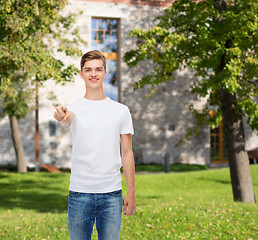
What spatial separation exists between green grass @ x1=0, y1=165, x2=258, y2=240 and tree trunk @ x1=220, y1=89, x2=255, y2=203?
0.65 metres

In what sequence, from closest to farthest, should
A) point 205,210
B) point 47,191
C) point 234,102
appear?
point 205,210, point 234,102, point 47,191

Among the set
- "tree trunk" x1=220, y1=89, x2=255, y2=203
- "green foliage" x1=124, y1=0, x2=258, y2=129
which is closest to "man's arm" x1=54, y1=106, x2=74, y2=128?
"green foliage" x1=124, y1=0, x2=258, y2=129

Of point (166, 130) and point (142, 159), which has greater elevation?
point (166, 130)

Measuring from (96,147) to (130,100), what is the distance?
2140cm

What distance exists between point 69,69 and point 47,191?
18.2 ft

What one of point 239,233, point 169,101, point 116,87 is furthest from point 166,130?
point 239,233

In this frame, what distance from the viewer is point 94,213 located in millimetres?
2895

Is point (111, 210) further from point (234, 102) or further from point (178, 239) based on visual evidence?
point (234, 102)

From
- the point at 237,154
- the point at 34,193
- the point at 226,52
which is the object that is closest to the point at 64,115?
the point at 226,52

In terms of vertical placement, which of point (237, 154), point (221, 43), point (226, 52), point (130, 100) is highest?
point (221, 43)

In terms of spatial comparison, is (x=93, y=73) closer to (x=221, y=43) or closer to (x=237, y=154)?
(x=221, y=43)

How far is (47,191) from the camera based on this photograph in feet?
47.6

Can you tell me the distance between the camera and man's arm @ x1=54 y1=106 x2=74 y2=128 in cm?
279

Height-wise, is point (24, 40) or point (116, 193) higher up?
point (24, 40)
